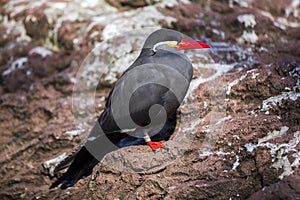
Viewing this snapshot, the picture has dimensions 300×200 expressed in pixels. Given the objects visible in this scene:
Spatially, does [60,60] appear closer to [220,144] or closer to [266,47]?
[266,47]

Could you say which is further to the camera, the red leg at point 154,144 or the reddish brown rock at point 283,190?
the red leg at point 154,144

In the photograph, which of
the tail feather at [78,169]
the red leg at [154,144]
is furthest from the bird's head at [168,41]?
the tail feather at [78,169]

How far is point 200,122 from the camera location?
16.3 ft

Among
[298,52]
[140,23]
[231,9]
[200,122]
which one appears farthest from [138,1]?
[200,122]

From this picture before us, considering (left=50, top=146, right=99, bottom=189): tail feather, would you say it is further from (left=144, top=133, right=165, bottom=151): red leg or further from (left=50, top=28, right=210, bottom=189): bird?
(left=144, top=133, right=165, bottom=151): red leg

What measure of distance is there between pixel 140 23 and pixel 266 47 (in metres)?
2.04

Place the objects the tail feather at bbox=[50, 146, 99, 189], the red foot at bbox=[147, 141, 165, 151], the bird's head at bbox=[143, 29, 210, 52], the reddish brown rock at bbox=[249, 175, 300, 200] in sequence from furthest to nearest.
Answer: the bird's head at bbox=[143, 29, 210, 52] < the tail feather at bbox=[50, 146, 99, 189] < the red foot at bbox=[147, 141, 165, 151] < the reddish brown rock at bbox=[249, 175, 300, 200]

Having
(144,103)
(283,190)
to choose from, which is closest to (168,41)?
(144,103)

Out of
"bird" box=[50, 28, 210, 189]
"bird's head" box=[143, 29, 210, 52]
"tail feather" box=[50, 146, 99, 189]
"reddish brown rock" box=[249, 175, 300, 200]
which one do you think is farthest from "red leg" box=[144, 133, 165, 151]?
"reddish brown rock" box=[249, 175, 300, 200]

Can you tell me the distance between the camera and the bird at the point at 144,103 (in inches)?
178

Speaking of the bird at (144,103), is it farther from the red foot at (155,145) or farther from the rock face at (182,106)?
the rock face at (182,106)

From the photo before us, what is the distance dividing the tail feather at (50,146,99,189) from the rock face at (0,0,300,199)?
0.15 m

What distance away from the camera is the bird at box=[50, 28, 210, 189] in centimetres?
452

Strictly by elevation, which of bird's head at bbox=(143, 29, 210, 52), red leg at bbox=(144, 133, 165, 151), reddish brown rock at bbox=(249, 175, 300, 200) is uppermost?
bird's head at bbox=(143, 29, 210, 52)
